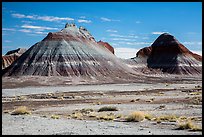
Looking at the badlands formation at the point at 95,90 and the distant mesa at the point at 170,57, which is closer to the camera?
the badlands formation at the point at 95,90

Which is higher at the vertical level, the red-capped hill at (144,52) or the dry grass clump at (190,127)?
the red-capped hill at (144,52)

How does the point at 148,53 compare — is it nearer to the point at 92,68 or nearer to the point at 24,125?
the point at 92,68

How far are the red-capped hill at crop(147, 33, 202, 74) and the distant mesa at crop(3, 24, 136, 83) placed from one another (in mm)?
35422

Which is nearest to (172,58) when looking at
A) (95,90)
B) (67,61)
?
(67,61)

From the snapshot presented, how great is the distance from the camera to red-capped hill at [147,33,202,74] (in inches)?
5891

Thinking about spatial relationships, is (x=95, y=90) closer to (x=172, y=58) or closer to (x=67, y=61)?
(x=67, y=61)

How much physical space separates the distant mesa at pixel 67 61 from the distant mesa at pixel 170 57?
116ft

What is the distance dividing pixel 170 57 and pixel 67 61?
65.1m

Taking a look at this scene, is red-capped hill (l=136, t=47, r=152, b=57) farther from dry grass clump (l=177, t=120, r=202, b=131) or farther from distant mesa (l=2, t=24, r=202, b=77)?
dry grass clump (l=177, t=120, r=202, b=131)

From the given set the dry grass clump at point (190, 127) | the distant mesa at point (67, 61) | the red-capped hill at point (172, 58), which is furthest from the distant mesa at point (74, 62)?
the dry grass clump at point (190, 127)

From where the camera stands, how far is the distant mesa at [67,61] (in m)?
105

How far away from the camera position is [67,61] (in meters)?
109

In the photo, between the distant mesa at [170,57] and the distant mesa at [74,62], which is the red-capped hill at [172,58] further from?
the distant mesa at [74,62]

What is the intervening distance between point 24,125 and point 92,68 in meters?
92.3
